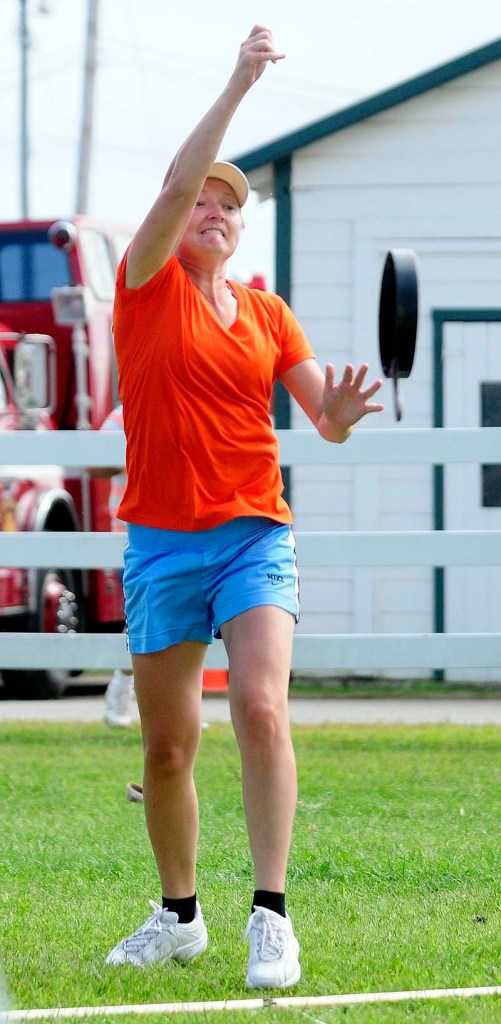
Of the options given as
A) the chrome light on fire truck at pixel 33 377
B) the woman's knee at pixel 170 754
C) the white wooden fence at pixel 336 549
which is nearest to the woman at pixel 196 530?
the woman's knee at pixel 170 754

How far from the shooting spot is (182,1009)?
10.8 ft

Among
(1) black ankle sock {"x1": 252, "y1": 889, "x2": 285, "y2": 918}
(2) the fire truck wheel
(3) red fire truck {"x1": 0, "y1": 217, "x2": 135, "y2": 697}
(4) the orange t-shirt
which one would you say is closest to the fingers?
(4) the orange t-shirt

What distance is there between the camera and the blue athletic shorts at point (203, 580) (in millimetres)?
3773

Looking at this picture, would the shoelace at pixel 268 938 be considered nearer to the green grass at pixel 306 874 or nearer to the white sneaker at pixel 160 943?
the green grass at pixel 306 874

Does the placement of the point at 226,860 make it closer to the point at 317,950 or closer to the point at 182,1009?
the point at 317,950

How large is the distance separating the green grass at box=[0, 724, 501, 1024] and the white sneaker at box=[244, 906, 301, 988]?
0.14 feet

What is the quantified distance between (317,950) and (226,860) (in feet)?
4.33

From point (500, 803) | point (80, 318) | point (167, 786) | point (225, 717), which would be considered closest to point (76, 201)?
point (80, 318)

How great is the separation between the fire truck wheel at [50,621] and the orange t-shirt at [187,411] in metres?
7.30

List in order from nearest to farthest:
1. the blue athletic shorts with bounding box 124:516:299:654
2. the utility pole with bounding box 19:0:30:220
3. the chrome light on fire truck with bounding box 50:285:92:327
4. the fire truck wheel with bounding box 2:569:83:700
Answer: the blue athletic shorts with bounding box 124:516:299:654 < the fire truck wheel with bounding box 2:569:83:700 < the chrome light on fire truck with bounding box 50:285:92:327 < the utility pole with bounding box 19:0:30:220

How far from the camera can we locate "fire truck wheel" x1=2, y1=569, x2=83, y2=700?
11203 millimetres

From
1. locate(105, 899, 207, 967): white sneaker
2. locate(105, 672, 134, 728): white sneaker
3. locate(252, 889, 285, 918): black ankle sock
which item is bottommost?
locate(105, 672, 134, 728): white sneaker

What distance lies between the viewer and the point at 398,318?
418 cm

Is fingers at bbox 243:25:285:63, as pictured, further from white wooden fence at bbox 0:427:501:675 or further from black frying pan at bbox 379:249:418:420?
white wooden fence at bbox 0:427:501:675
